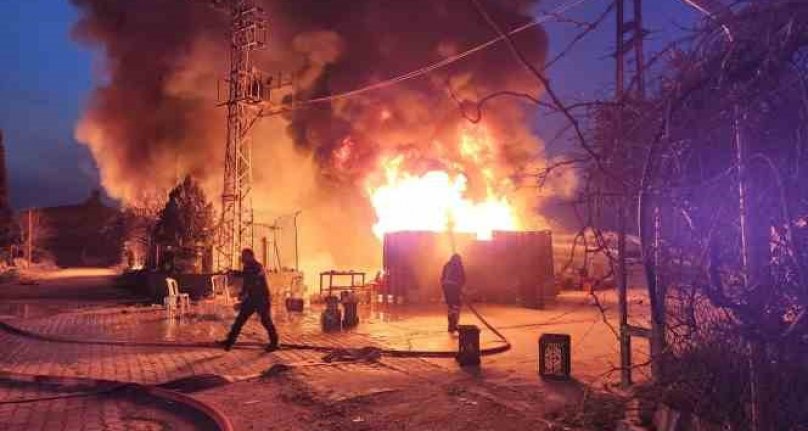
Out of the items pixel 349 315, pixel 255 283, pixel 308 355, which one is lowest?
pixel 308 355

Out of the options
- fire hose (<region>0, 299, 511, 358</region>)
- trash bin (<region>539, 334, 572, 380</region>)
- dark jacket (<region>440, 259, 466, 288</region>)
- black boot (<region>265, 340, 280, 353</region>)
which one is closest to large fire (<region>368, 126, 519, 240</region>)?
dark jacket (<region>440, 259, 466, 288</region>)

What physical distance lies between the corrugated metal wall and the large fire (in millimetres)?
2997

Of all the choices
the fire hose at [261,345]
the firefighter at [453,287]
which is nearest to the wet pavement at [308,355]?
the fire hose at [261,345]

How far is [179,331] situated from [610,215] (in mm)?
8794

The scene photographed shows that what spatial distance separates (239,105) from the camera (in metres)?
19.9

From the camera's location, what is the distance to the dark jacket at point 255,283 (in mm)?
9922

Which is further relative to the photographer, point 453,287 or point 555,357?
point 453,287

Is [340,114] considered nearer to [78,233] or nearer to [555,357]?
[555,357]

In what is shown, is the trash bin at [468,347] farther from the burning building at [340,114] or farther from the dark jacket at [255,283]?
the burning building at [340,114]

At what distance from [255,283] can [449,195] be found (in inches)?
515

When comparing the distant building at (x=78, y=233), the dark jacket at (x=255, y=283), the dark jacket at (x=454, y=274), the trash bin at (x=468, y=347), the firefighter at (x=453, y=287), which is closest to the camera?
the trash bin at (x=468, y=347)

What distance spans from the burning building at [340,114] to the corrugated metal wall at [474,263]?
2.95ft

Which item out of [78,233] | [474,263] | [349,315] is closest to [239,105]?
[474,263]

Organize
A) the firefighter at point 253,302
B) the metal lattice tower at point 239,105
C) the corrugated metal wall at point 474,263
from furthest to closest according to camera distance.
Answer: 1. the metal lattice tower at point 239,105
2. the corrugated metal wall at point 474,263
3. the firefighter at point 253,302
